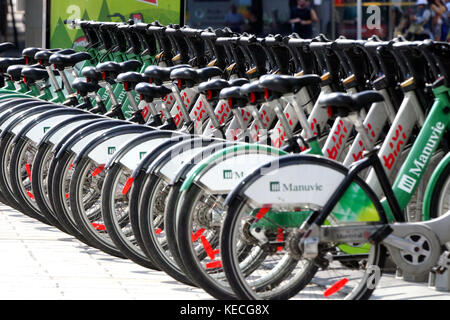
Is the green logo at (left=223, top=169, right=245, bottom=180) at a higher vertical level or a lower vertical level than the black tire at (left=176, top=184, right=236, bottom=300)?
higher

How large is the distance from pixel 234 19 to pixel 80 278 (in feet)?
51.9

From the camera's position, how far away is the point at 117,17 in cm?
1259

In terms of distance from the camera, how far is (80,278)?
693cm

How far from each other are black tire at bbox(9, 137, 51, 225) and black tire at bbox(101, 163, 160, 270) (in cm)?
168

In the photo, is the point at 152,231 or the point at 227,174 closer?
the point at 227,174

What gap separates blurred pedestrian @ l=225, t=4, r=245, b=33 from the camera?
22.3 meters

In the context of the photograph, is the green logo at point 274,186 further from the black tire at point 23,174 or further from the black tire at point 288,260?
the black tire at point 23,174

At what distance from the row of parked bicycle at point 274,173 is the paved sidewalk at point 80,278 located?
0.42 ft

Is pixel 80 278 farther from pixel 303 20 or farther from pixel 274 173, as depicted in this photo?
pixel 303 20

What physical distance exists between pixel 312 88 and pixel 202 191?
1804 mm

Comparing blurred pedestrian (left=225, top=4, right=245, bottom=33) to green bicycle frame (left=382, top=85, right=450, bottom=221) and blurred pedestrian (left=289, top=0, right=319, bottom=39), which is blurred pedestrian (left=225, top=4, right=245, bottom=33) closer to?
blurred pedestrian (left=289, top=0, right=319, bottom=39)

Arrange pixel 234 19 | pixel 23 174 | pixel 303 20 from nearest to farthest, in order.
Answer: pixel 23 174
pixel 303 20
pixel 234 19

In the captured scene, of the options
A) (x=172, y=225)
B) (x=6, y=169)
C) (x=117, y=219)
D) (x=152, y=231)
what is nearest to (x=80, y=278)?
(x=117, y=219)

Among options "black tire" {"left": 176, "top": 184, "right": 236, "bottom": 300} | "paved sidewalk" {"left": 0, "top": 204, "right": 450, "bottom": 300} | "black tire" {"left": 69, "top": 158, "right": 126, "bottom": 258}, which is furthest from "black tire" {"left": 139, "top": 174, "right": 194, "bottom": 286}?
"black tire" {"left": 69, "top": 158, "right": 126, "bottom": 258}
